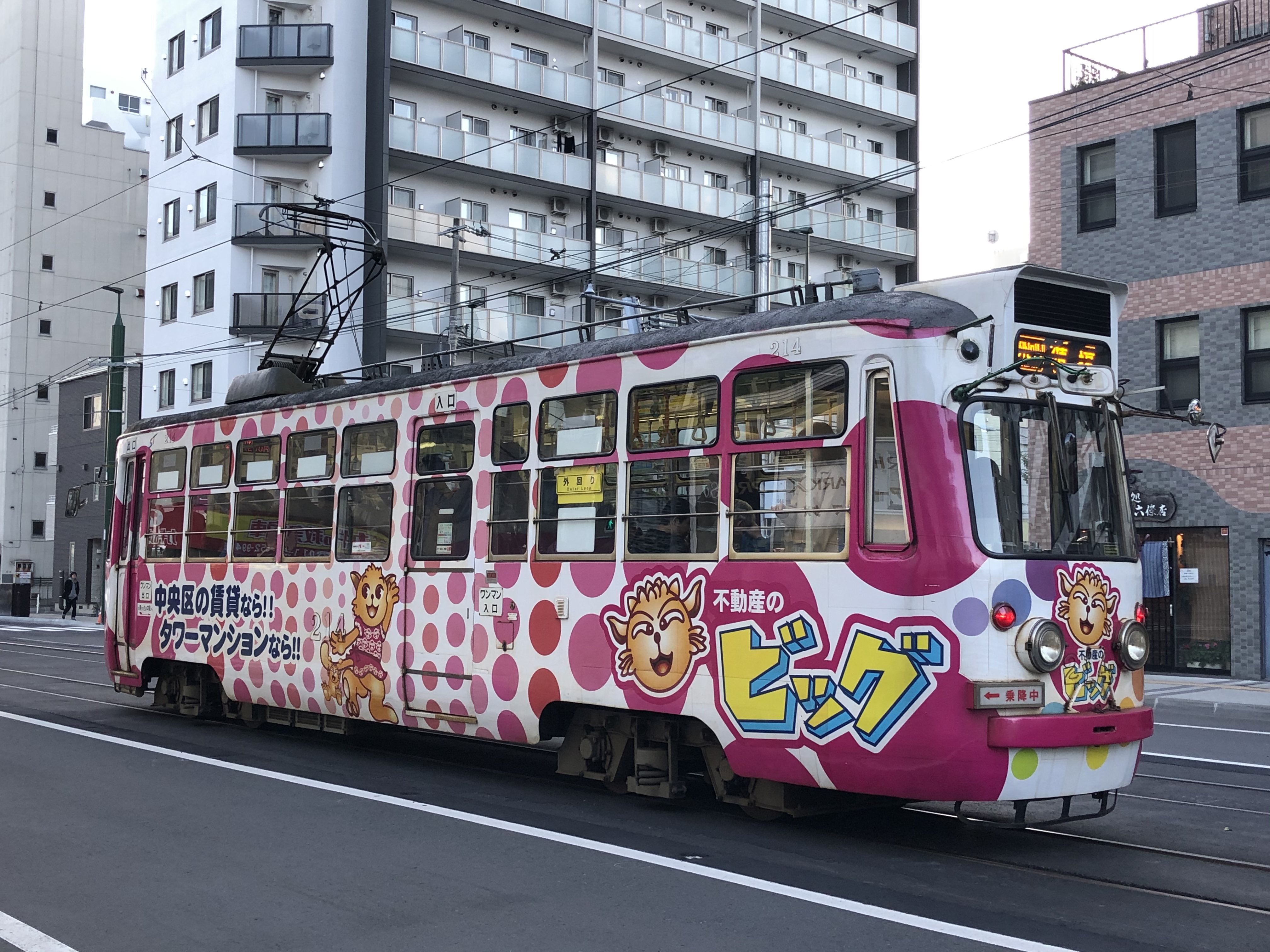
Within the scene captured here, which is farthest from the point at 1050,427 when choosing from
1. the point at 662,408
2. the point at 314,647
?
the point at 314,647

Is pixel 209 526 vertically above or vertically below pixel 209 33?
below

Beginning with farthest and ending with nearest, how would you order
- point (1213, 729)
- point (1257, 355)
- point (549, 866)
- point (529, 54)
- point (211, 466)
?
point (529, 54) < point (1257, 355) < point (1213, 729) < point (211, 466) < point (549, 866)

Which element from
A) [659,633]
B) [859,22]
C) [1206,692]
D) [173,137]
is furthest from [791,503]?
[859,22]

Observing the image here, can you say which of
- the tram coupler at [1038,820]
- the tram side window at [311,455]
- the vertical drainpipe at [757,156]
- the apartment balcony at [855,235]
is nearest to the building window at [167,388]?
the vertical drainpipe at [757,156]

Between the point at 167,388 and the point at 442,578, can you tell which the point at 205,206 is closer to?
the point at 167,388

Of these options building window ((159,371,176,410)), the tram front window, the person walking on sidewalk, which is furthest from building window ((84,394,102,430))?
the tram front window

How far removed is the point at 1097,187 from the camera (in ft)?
86.5

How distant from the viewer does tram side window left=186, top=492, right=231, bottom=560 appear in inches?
551

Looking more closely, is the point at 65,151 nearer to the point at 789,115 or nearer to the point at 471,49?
the point at 471,49

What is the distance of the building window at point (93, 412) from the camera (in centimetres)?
5325

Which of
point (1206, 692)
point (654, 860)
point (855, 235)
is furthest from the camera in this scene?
point (855, 235)

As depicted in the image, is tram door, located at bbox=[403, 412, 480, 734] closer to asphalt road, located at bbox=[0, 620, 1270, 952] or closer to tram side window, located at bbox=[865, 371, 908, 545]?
asphalt road, located at bbox=[0, 620, 1270, 952]

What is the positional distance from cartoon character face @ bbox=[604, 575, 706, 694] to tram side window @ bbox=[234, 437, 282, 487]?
509 centimetres

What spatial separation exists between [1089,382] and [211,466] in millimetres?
9254
